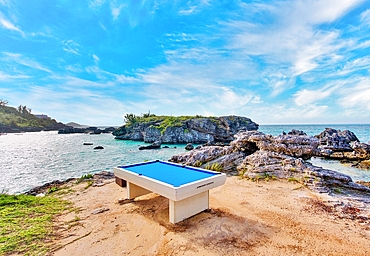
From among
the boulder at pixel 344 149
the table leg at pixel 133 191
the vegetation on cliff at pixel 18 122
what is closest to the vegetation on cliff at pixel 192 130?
the boulder at pixel 344 149

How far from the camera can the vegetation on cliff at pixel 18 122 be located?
7156 centimetres

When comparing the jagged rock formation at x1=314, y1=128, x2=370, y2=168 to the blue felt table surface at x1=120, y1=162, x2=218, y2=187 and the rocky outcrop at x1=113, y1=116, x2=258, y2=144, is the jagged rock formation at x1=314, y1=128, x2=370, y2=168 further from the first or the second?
the rocky outcrop at x1=113, y1=116, x2=258, y2=144

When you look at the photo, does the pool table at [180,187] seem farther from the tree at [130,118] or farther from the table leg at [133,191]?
the tree at [130,118]

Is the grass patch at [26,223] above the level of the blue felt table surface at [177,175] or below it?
below

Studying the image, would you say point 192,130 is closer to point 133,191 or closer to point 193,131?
point 193,131

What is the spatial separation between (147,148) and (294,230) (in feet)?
91.8

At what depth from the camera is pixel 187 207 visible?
16.3ft

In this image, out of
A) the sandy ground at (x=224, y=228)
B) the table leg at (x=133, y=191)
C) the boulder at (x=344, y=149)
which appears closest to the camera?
the sandy ground at (x=224, y=228)

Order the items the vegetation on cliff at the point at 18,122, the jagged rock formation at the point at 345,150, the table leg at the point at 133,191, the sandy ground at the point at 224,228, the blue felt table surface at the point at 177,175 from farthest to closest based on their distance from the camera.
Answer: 1. the vegetation on cliff at the point at 18,122
2. the jagged rock formation at the point at 345,150
3. the table leg at the point at 133,191
4. the blue felt table surface at the point at 177,175
5. the sandy ground at the point at 224,228

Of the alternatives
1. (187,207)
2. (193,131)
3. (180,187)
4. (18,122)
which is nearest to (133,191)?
(187,207)

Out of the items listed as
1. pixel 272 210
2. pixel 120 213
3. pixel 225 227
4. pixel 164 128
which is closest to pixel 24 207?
pixel 120 213

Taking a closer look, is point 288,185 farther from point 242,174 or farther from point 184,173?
point 184,173

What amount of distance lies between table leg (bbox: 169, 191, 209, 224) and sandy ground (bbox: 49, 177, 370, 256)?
0.14 metres

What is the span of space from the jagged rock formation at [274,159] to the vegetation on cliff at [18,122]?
8847cm
